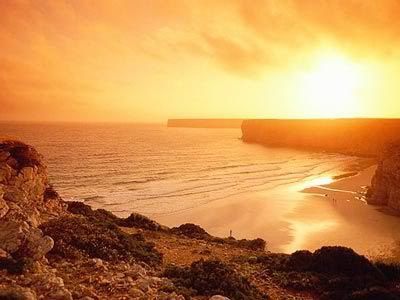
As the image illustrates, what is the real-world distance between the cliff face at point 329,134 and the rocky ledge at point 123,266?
9262 centimetres

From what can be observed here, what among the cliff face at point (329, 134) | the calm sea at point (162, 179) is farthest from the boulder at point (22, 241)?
the cliff face at point (329, 134)

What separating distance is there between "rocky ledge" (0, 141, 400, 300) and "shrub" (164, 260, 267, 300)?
34 millimetres

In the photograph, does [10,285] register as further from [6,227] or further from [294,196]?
[294,196]

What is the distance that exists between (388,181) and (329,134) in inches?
3859

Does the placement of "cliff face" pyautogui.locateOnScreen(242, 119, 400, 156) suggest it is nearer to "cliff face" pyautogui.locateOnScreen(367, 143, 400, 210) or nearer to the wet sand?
"cliff face" pyautogui.locateOnScreen(367, 143, 400, 210)

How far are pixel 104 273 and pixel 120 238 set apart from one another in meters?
4.45

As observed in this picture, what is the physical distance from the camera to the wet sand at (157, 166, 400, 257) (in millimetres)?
28906

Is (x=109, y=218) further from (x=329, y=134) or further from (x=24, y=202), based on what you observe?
(x=329, y=134)

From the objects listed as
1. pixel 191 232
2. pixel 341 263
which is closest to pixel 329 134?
pixel 191 232

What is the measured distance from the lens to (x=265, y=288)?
12.9m

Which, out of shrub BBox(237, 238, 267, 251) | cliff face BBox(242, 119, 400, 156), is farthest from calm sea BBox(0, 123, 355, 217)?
cliff face BBox(242, 119, 400, 156)

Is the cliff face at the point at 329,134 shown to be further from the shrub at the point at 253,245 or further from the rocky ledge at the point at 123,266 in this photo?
the rocky ledge at the point at 123,266

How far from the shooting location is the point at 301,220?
35938 millimetres

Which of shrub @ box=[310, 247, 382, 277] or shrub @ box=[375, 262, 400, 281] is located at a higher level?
shrub @ box=[310, 247, 382, 277]
